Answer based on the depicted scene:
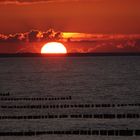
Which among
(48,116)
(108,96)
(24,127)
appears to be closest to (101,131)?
(24,127)

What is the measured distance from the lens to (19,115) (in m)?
80.2

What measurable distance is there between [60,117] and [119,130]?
15346mm

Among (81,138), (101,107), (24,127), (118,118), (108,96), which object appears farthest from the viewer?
(108,96)

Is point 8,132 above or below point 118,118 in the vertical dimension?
below

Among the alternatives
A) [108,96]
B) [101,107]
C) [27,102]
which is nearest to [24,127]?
[101,107]

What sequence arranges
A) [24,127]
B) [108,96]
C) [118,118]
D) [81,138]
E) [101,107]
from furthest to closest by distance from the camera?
[108,96] → [101,107] → [118,118] → [24,127] → [81,138]

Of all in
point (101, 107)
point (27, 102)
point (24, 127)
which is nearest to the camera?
point (24, 127)

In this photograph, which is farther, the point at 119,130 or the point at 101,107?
the point at 101,107

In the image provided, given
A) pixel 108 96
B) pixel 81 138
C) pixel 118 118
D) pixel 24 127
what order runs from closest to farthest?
1. pixel 81 138
2. pixel 24 127
3. pixel 118 118
4. pixel 108 96

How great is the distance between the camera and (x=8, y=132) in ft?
208

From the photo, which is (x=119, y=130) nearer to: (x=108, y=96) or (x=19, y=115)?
(x=19, y=115)

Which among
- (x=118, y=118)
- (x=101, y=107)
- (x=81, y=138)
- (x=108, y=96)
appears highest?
(x=108, y=96)

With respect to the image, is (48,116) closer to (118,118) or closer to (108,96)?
(118,118)

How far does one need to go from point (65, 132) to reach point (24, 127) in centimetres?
736
